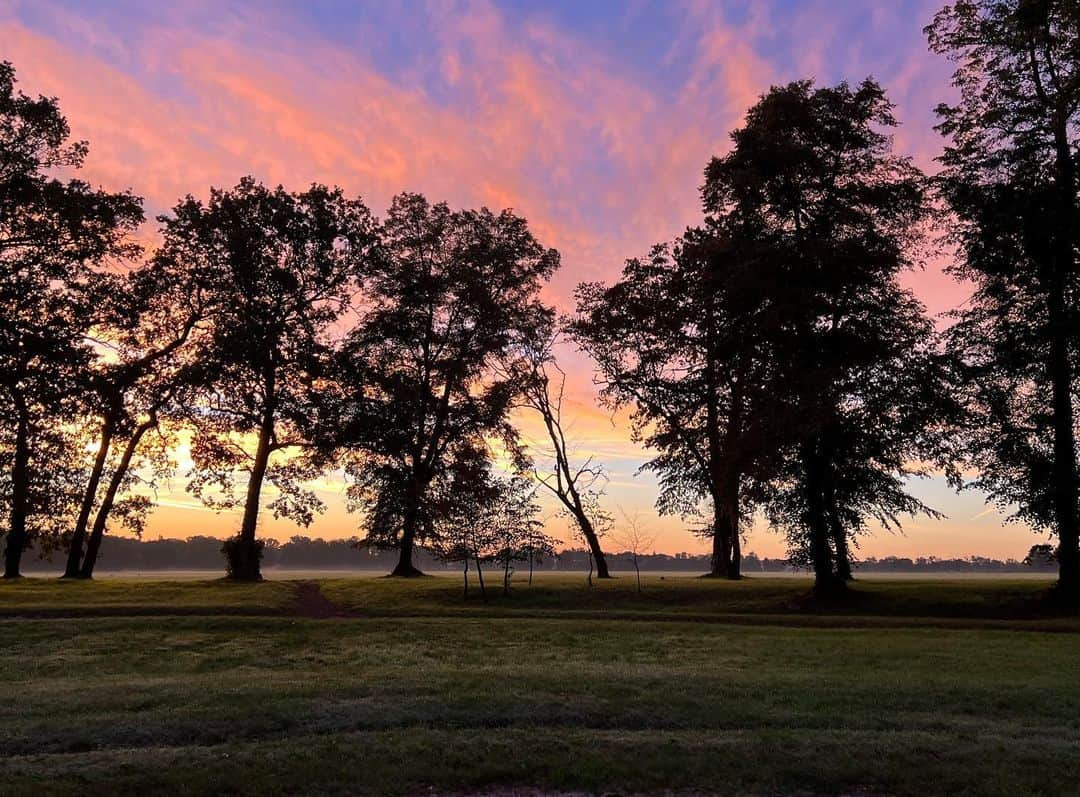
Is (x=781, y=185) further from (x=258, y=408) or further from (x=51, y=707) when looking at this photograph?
(x=51, y=707)

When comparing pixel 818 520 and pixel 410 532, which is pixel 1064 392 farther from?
pixel 410 532

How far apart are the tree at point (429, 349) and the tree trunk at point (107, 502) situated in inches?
477

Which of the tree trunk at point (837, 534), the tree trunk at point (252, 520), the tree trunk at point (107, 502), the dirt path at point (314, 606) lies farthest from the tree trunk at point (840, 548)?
the tree trunk at point (107, 502)

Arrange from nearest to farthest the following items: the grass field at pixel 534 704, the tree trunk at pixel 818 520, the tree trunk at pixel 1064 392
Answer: the grass field at pixel 534 704 < the tree trunk at pixel 1064 392 < the tree trunk at pixel 818 520

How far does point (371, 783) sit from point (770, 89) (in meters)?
34.2

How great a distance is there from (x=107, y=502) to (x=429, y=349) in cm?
2017

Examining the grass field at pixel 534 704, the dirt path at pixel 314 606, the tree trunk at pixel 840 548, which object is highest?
the tree trunk at pixel 840 548

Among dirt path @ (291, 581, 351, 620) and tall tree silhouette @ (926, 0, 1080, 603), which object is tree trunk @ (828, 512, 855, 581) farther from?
dirt path @ (291, 581, 351, 620)

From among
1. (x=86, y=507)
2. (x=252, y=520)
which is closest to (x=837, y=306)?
(x=252, y=520)

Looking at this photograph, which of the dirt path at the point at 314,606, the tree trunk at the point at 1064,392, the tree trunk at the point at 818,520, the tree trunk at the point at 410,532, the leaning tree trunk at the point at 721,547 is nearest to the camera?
the dirt path at the point at 314,606

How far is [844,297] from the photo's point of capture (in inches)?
1310

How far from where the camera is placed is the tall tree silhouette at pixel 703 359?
3316cm

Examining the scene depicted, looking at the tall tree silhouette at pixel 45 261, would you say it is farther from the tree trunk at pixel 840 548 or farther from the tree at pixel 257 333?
the tree trunk at pixel 840 548

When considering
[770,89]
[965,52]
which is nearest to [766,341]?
[770,89]
